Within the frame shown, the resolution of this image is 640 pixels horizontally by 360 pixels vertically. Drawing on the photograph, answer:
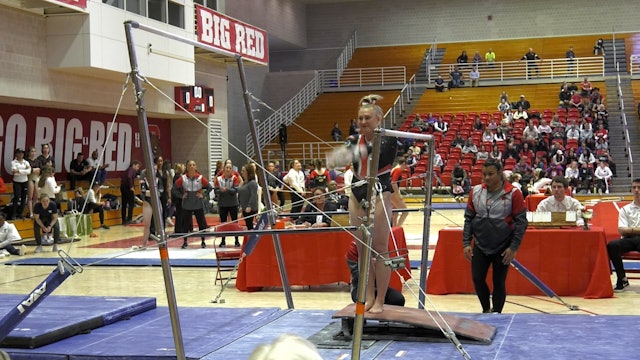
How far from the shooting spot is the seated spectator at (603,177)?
78.6 feet

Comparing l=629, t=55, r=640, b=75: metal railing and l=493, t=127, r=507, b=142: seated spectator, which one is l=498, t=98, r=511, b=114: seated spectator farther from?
l=629, t=55, r=640, b=75: metal railing

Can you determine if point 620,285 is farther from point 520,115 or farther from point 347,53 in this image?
point 347,53

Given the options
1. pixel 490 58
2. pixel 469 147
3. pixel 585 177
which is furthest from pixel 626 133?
pixel 490 58

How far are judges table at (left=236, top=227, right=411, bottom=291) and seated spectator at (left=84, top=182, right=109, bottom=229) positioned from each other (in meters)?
9.66

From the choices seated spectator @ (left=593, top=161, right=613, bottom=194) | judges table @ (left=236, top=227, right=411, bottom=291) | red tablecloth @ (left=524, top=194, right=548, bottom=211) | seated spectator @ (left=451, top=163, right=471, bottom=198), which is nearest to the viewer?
judges table @ (left=236, top=227, right=411, bottom=291)

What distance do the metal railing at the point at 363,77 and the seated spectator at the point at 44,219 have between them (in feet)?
68.7

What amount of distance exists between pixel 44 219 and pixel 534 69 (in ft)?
75.9

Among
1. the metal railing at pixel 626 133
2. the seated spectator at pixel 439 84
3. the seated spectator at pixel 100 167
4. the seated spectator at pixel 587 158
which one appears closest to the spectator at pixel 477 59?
the seated spectator at pixel 439 84

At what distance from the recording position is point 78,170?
20.1m

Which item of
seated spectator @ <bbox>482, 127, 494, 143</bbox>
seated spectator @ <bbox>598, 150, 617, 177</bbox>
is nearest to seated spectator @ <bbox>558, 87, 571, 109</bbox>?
seated spectator @ <bbox>482, 127, 494, 143</bbox>

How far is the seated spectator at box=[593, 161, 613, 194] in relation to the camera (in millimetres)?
23969

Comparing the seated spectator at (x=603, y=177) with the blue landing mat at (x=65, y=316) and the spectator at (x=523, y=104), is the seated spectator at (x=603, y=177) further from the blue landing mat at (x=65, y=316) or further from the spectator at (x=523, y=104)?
the blue landing mat at (x=65, y=316)

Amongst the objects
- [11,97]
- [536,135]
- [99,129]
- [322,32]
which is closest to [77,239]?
[11,97]

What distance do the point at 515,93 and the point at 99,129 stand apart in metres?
17.1
